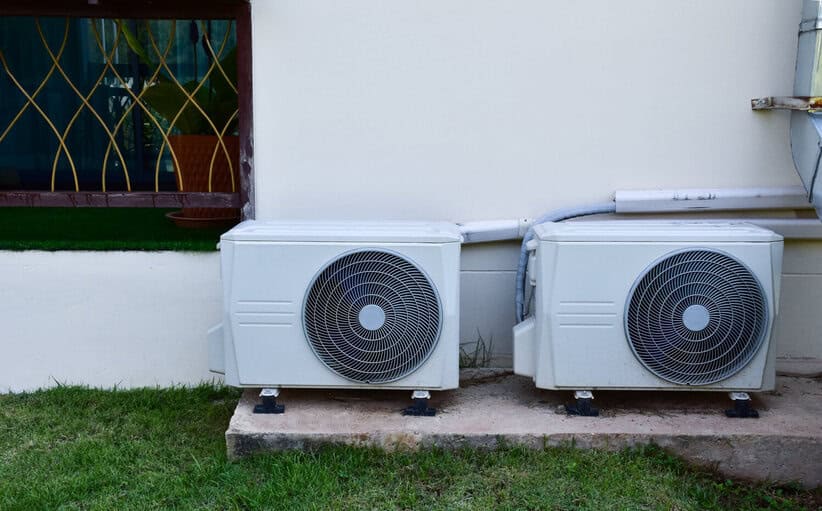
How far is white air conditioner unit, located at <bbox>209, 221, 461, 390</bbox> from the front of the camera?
278 centimetres

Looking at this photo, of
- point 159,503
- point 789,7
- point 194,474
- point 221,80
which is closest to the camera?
point 159,503

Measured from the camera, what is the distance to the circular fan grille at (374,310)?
2783 mm

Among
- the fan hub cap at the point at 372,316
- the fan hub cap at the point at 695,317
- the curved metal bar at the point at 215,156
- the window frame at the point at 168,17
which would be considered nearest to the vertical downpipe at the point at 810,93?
the fan hub cap at the point at 695,317

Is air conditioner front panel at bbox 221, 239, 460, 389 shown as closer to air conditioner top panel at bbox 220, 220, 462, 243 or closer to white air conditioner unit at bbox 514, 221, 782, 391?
air conditioner top panel at bbox 220, 220, 462, 243

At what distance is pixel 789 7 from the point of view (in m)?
3.16

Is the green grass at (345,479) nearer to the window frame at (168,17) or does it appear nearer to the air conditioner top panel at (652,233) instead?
the air conditioner top panel at (652,233)

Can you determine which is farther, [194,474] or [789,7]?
[789,7]

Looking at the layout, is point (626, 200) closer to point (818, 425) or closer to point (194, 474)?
point (818, 425)

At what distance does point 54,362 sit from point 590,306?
2.36 meters

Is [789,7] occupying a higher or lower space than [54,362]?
higher

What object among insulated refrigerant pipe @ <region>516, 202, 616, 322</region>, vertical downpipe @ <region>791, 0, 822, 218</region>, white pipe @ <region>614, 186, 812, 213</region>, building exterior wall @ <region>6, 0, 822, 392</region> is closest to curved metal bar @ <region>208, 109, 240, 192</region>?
building exterior wall @ <region>6, 0, 822, 392</region>

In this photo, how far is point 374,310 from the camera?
279 cm

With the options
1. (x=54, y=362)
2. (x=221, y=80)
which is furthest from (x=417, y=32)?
(x=54, y=362)

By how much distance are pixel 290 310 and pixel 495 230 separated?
→ 972mm
